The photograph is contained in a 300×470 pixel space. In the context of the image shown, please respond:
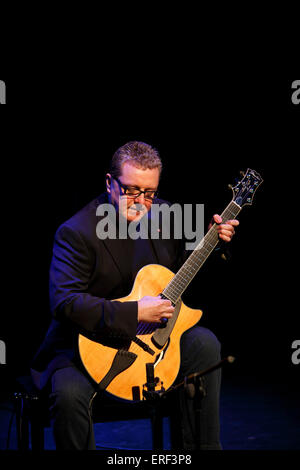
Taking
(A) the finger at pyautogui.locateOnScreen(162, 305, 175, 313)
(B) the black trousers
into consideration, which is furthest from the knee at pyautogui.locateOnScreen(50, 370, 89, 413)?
(A) the finger at pyautogui.locateOnScreen(162, 305, 175, 313)

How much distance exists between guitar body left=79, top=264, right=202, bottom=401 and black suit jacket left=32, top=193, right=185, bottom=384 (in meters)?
0.09

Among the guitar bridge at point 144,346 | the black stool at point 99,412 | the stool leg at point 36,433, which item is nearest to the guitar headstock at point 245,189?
the guitar bridge at point 144,346

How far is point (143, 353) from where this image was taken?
2.37m

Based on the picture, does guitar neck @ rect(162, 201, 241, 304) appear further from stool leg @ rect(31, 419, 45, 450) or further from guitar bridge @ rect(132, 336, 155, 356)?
stool leg @ rect(31, 419, 45, 450)

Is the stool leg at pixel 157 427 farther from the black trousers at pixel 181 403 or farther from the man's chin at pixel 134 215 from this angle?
the man's chin at pixel 134 215

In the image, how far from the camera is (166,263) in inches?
107

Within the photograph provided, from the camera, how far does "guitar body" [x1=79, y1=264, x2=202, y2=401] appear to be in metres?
2.28

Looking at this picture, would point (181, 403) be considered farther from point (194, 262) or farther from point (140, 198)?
point (140, 198)

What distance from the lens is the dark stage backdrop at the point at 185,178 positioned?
416 centimetres

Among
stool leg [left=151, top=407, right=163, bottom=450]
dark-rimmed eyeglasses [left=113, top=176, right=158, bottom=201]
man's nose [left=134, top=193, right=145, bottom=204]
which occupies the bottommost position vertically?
stool leg [left=151, top=407, right=163, bottom=450]

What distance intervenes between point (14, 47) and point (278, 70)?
2.14 metres

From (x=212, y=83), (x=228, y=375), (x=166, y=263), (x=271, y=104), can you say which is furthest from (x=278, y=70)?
(x=228, y=375)

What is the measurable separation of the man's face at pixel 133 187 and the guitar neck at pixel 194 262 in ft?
1.12

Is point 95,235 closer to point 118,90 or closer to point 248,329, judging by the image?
point 118,90
